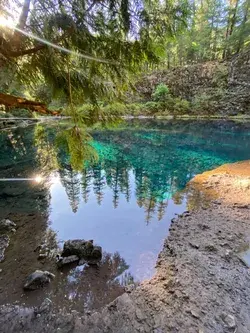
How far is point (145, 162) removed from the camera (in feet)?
32.3

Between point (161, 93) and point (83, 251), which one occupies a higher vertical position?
point (161, 93)

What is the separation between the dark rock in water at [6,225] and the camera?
177 inches

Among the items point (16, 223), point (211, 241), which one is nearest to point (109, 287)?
point (211, 241)

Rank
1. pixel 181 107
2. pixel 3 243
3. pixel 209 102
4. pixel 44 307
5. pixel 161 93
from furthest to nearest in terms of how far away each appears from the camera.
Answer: pixel 161 93 → pixel 181 107 → pixel 209 102 → pixel 3 243 → pixel 44 307

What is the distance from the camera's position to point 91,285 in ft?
10.7

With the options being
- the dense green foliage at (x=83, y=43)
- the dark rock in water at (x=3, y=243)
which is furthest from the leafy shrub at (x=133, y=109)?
the dark rock in water at (x=3, y=243)

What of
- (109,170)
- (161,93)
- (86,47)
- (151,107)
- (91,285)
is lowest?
(109,170)

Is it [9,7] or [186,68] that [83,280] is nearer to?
[9,7]

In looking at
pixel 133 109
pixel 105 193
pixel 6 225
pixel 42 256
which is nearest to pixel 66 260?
pixel 42 256

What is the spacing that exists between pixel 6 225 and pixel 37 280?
1862 mm

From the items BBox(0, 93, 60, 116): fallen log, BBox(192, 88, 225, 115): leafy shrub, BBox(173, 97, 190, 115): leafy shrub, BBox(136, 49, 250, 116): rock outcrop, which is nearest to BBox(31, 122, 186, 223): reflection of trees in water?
BBox(0, 93, 60, 116): fallen log

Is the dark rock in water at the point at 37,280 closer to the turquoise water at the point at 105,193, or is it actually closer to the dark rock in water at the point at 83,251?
the turquoise water at the point at 105,193

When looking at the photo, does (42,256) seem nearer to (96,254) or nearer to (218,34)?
(96,254)

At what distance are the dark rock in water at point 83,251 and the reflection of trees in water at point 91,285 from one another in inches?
6.0
